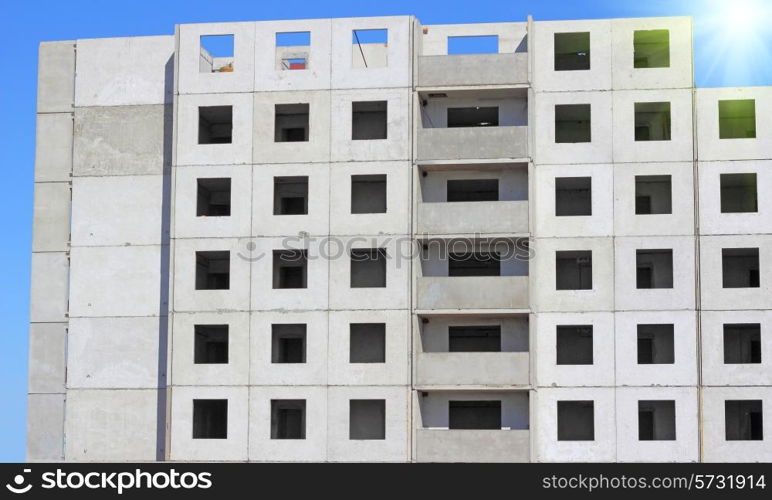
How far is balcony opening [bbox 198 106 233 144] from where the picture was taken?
64.3 m

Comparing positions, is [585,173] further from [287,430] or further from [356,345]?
[287,430]

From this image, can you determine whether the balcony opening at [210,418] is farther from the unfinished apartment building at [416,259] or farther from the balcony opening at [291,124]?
the balcony opening at [291,124]

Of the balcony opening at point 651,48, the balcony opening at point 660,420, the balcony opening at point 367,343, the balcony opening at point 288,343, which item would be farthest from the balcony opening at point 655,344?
the balcony opening at point 288,343

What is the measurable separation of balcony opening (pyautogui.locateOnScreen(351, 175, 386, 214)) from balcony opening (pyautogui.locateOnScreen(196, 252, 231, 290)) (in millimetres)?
5933

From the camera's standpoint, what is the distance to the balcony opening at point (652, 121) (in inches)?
2517

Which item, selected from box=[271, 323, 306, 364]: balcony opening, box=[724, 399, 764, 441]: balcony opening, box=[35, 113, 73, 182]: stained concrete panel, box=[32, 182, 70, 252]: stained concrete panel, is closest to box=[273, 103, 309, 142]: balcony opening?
box=[271, 323, 306, 364]: balcony opening

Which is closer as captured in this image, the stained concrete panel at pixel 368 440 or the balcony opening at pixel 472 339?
the stained concrete panel at pixel 368 440

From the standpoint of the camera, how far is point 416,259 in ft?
204

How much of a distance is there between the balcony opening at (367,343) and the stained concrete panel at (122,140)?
36.0 ft

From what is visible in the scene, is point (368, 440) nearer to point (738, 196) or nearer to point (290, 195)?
point (290, 195)

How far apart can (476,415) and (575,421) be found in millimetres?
4133

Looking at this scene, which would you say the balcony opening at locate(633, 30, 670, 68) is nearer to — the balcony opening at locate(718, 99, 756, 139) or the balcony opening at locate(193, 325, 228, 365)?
the balcony opening at locate(718, 99, 756, 139)

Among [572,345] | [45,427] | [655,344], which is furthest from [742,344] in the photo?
[45,427]

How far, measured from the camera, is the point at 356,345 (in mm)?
63656
